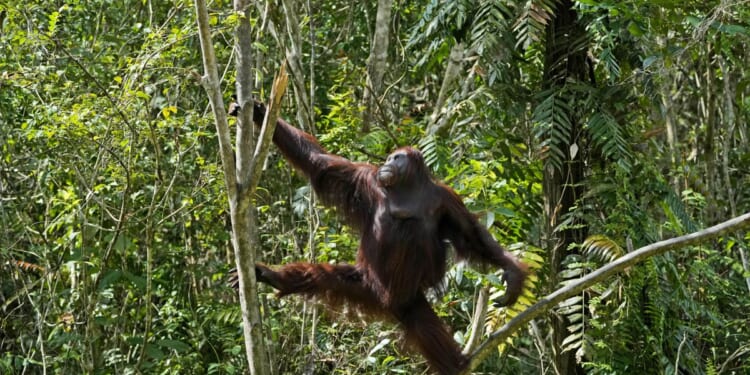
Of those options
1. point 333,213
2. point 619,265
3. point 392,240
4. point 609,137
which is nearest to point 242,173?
point 392,240

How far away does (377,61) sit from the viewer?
691 centimetres

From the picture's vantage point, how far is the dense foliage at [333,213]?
559 cm

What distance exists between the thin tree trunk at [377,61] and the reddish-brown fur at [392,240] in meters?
1.62

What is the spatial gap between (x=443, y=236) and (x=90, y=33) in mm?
4415

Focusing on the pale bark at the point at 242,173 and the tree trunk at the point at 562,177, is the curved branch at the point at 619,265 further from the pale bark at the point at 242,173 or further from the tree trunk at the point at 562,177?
the tree trunk at the point at 562,177

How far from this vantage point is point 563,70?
636 cm

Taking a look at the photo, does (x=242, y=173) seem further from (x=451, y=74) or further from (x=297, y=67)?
(x=451, y=74)

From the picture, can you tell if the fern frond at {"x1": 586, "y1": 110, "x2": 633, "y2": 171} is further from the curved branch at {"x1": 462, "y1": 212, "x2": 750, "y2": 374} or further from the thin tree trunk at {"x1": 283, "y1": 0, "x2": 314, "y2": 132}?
the thin tree trunk at {"x1": 283, "y1": 0, "x2": 314, "y2": 132}

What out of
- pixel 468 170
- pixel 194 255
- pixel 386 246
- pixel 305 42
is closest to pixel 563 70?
pixel 468 170

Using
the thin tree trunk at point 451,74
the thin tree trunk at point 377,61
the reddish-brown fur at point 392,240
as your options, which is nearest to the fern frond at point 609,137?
the reddish-brown fur at point 392,240

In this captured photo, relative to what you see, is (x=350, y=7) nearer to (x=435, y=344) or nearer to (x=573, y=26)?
(x=573, y=26)

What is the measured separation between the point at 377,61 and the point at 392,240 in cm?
224

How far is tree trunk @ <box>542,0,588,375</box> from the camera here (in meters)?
6.32

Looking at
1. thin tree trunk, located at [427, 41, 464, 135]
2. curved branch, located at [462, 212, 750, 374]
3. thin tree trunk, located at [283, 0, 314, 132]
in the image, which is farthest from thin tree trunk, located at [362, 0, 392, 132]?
curved branch, located at [462, 212, 750, 374]
